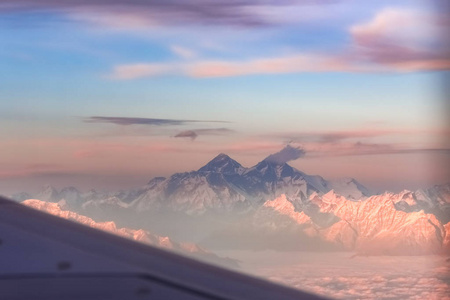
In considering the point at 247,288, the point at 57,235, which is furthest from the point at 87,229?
the point at 247,288

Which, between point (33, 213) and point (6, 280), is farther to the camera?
point (33, 213)

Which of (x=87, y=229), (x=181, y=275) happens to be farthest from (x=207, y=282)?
(x=87, y=229)

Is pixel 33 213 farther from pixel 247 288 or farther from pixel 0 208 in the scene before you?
pixel 247 288

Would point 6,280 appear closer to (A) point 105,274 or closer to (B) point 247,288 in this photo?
(A) point 105,274

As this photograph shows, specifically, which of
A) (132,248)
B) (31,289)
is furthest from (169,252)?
(31,289)

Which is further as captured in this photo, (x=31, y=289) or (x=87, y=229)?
(x=87, y=229)
